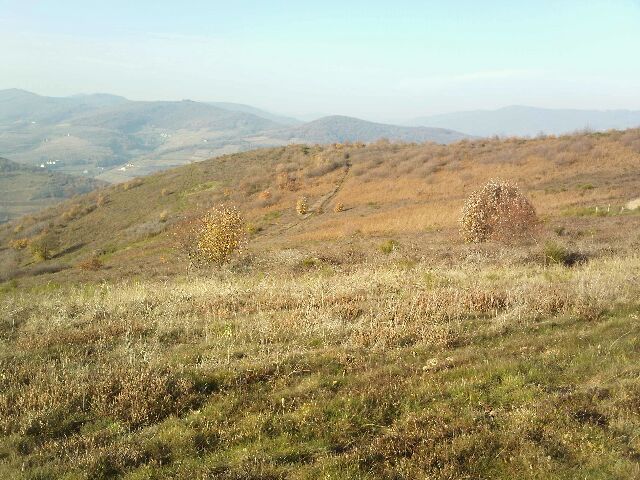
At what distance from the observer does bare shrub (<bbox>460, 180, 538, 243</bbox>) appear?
21109 millimetres

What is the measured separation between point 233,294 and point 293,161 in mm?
74186

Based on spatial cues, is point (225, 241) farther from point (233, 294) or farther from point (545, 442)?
Result: point (545, 442)

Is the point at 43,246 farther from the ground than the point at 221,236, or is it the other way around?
the point at 221,236

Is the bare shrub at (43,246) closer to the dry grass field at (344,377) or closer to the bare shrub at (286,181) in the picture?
the bare shrub at (286,181)

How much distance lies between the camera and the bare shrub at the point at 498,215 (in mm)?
21109

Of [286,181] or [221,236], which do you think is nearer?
[221,236]

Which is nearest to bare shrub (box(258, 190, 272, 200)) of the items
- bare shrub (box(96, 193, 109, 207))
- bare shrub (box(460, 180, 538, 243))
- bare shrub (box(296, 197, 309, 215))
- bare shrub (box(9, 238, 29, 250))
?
bare shrub (box(296, 197, 309, 215))

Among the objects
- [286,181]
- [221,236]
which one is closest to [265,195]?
[286,181]

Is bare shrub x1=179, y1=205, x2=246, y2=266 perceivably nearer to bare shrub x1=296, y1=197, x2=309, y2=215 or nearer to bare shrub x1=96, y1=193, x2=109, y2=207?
bare shrub x1=296, y1=197, x2=309, y2=215

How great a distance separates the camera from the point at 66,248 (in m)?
65.4

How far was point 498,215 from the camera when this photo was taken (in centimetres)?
2136

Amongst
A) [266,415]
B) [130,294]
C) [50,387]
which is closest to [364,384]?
[266,415]

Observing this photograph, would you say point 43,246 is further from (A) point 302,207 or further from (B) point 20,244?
(A) point 302,207

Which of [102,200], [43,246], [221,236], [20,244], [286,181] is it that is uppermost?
[286,181]
